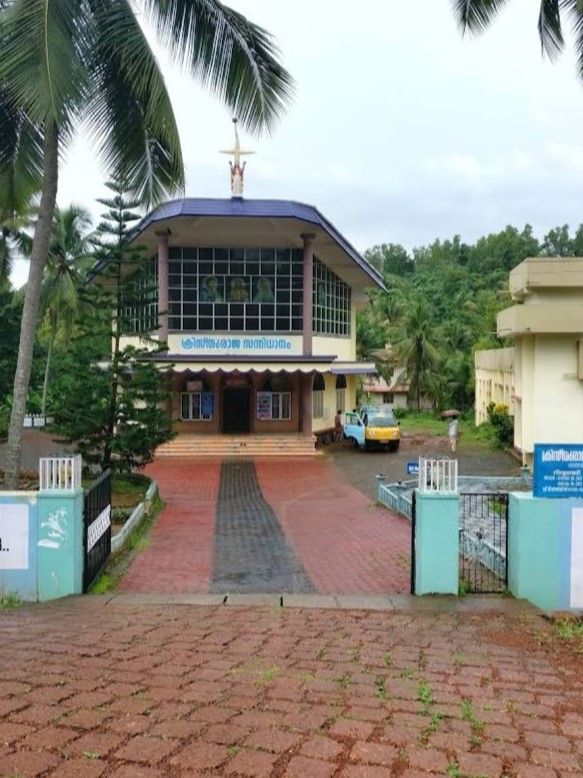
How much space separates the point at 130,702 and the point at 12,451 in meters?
7.56

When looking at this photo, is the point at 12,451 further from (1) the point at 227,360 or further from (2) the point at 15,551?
(1) the point at 227,360

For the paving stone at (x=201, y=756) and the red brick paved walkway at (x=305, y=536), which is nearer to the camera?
the paving stone at (x=201, y=756)

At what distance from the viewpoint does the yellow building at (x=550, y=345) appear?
1922 cm

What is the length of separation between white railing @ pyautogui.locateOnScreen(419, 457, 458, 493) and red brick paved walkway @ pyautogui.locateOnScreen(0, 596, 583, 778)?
5.59 ft

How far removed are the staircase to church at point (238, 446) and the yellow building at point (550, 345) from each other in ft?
24.9

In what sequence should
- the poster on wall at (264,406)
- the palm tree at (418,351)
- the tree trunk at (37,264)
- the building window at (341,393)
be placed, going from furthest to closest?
the palm tree at (418,351), the building window at (341,393), the poster on wall at (264,406), the tree trunk at (37,264)

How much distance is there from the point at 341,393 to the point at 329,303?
4.17 metres

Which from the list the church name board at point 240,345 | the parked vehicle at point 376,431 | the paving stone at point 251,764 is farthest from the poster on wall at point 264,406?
the paving stone at point 251,764

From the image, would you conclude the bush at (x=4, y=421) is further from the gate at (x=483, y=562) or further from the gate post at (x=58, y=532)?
the gate at (x=483, y=562)

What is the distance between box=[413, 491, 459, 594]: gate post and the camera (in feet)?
25.6

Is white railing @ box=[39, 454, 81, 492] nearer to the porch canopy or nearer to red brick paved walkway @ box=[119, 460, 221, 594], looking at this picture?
red brick paved walkway @ box=[119, 460, 221, 594]

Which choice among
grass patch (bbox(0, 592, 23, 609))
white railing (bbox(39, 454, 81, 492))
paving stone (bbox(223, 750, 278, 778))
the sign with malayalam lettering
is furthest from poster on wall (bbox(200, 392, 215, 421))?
paving stone (bbox(223, 750, 278, 778))

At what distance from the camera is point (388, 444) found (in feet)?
82.1

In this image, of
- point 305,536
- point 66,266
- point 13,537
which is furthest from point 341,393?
point 13,537
